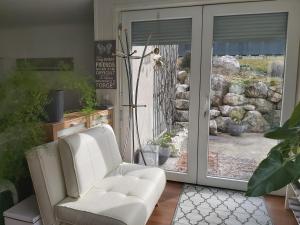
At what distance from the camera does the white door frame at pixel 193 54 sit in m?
2.80

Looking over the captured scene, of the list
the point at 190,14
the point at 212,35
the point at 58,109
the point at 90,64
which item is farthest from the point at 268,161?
the point at 90,64

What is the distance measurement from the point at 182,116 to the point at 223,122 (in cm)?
48

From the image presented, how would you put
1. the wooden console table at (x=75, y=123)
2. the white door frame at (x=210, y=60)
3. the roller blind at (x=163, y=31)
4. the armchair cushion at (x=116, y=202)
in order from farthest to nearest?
the roller blind at (x=163, y=31) → the white door frame at (x=210, y=60) → the wooden console table at (x=75, y=123) → the armchair cushion at (x=116, y=202)

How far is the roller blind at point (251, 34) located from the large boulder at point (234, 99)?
472 millimetres

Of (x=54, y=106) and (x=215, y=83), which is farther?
(x=215, y=83)

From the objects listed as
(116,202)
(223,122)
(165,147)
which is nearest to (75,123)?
(116,202)

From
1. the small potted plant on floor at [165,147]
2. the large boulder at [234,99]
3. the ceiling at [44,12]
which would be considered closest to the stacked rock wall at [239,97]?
the large boulder at [234,99]

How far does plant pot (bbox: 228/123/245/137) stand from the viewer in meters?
2.95

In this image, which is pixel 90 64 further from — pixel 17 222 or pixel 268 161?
pixel 268 161

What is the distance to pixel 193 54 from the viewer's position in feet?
9.42

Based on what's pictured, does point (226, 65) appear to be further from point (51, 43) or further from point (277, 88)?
point (51, 43)

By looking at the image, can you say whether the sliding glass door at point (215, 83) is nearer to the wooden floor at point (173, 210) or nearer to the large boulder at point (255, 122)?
the large boulder at point (255, 122)

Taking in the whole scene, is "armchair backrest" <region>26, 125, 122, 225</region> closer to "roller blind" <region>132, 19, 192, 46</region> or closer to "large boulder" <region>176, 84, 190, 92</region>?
"large boulder" <region>176, 84, 190, 92</region>

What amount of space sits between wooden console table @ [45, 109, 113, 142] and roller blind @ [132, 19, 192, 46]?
0.97 metres
